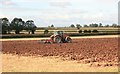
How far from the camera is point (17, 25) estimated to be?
86.9 meters

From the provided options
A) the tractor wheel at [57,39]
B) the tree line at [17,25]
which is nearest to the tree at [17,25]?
the tree line at [17,25]

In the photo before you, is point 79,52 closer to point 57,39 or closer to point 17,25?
point 57,39

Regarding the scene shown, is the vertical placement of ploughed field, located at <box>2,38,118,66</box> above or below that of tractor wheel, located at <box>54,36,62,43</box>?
below

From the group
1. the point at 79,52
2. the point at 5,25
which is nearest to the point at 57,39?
the point at 79,52

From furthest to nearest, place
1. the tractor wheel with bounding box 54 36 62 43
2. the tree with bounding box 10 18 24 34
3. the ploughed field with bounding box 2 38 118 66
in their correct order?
the tree with bounding box 10 18 24 34
the tractor wheel with bounding box 54 36 62 43
the ploughed field with bounding box 2 38 118 66

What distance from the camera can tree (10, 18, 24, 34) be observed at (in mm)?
84188

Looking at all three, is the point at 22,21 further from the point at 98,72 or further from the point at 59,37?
the point at 98,72

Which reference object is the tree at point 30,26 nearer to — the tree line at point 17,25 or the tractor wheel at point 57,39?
the tree line at point 17,25

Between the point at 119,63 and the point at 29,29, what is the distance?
232 feet

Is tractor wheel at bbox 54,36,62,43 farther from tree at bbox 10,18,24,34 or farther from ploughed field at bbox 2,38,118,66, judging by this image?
tree at bbox 10,18,24,34

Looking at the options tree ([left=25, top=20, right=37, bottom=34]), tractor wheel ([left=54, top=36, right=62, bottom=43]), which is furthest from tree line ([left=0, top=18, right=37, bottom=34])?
tractor wheel ([left=54, top=36, right=62, bottom=43])

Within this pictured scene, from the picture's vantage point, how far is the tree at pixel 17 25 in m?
84.2

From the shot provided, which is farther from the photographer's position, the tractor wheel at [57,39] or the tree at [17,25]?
the tree at [17,25]

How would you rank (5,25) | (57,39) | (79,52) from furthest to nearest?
(5,25), (57,39), (79,52)
